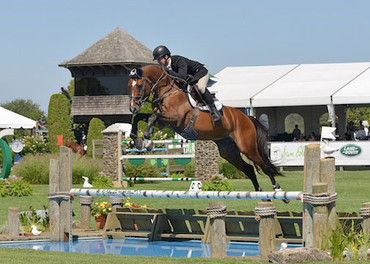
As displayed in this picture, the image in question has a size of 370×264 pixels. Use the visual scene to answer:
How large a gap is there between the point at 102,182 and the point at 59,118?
74.5 feet

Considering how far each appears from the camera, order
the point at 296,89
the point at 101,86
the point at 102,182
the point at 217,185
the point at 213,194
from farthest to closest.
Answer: the point at 101,86
the point at 296,89
the point at 102,182
the point at 217,185
the point at 213,194

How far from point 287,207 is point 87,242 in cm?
623

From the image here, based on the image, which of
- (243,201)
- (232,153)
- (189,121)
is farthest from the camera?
(243,201)

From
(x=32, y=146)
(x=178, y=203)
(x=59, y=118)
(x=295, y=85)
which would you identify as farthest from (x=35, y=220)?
(x=59, y=118)

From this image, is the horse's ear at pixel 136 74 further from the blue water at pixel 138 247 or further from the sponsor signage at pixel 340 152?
the sponsor signage at pixel 340 152

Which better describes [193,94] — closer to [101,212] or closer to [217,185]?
[101,212]

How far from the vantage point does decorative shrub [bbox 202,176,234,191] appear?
71.6 feet

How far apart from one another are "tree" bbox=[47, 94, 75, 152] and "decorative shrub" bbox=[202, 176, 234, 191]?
25344 millimetres

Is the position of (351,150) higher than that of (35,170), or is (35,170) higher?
(351,150)

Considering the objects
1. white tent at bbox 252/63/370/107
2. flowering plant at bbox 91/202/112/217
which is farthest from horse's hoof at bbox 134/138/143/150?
white tent at bbox 252/63/370/107

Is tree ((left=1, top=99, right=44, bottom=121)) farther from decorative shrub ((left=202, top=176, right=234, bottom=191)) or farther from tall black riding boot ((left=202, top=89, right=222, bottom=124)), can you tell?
tall black riding boot ((left=202, top=89, right=222, bottom=124))

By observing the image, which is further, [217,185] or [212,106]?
[217,185]

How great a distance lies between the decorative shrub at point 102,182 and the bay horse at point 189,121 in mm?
11859

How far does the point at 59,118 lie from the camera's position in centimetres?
4731
